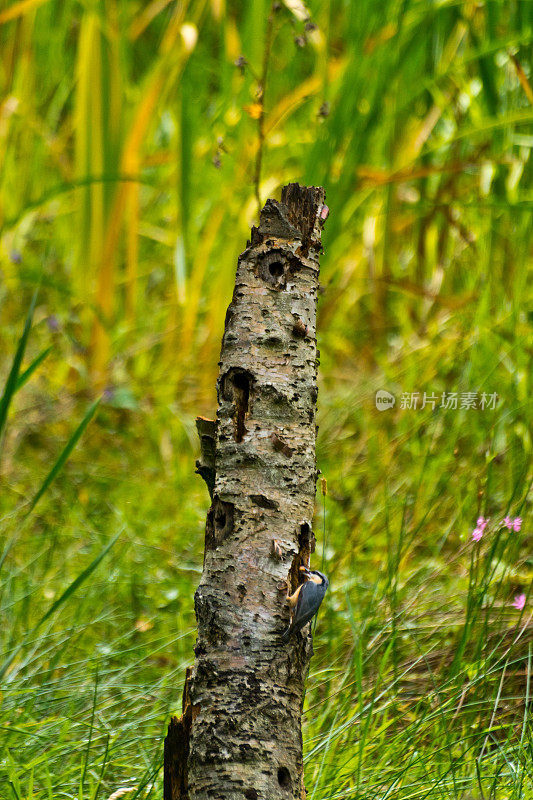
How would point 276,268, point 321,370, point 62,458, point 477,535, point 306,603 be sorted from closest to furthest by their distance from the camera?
point 306,603 → point 276,268 → point 62,458 → point 477,535 → point 321,370

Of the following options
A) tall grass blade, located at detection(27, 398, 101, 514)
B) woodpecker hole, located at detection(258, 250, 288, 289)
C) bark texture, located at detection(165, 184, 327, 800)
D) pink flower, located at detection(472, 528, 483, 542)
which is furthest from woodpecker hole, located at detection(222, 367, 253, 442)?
pink flower, located at detection(472, 528, 483, 542)

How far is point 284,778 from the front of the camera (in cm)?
71

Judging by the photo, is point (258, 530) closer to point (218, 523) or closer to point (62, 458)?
point (218, 523)

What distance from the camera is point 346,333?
2539mm

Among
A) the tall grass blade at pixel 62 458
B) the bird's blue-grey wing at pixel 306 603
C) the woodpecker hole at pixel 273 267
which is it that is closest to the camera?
the bird's blue-grey wing at pixel 306 603

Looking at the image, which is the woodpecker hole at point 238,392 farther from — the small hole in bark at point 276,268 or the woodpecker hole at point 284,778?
the woodpecker hole at point 284,778

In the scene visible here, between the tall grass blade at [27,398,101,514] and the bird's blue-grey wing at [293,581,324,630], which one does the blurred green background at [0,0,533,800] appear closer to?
the tall grass blade at [27,398,101,514]

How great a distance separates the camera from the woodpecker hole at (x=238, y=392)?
774 mm

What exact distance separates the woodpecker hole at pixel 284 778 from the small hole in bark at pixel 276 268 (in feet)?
1.52

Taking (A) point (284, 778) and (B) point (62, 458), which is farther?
(B) point (62, 458)

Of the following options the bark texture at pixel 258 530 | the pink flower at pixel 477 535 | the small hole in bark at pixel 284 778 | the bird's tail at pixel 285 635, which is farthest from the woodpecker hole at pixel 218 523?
the pink flower at pixel 477 535

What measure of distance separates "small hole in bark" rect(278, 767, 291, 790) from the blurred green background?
0.22 m

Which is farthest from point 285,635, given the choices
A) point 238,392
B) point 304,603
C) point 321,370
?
point 321,370

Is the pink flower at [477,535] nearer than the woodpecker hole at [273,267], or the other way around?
the woodpecker hole at [273,267]
